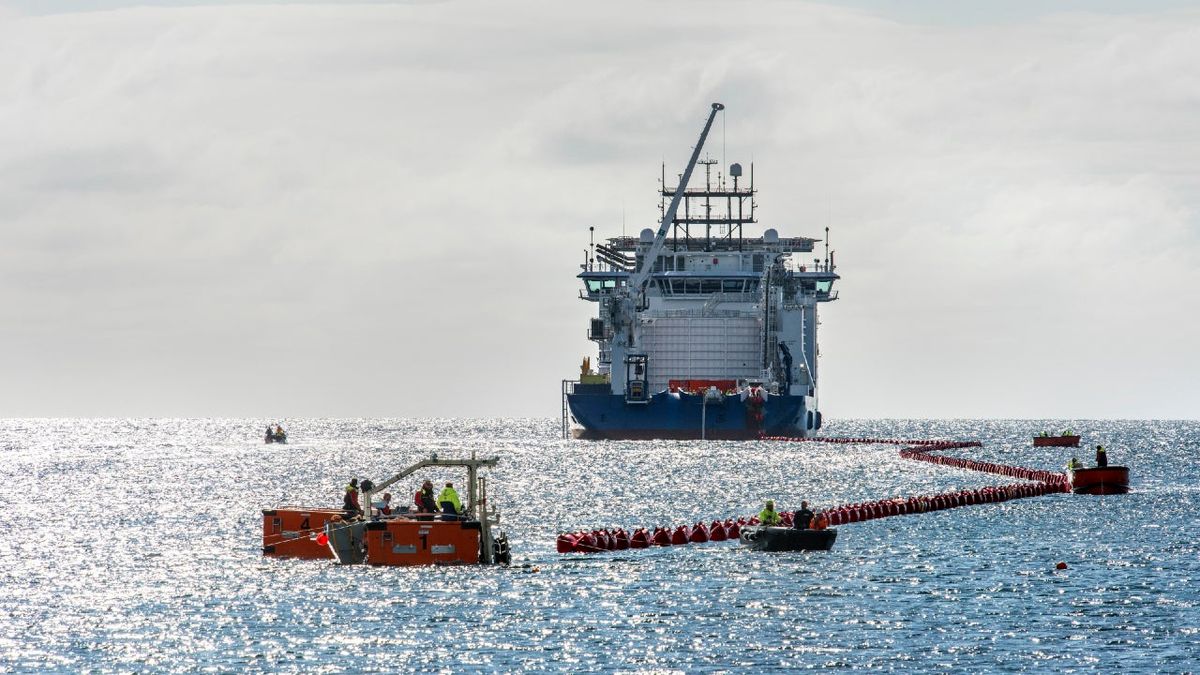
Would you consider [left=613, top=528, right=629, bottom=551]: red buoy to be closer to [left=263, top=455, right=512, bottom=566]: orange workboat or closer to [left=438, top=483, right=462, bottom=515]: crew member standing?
[left=263, top=455, right=512, bottom=566]: orange workboat

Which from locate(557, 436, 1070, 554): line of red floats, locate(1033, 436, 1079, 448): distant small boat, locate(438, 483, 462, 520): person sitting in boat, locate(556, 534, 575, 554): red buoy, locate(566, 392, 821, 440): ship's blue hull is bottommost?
locate(556, 534, 575, 554): red buoy

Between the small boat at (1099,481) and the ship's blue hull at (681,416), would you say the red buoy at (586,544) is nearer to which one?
the small boat at (1099,481)

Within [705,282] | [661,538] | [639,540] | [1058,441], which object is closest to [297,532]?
[639,540]

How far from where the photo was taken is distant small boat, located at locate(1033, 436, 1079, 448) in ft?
577

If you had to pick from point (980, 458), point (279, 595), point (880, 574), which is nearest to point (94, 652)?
point (279, 595)

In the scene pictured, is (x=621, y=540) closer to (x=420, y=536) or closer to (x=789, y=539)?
(x=789, y=539)

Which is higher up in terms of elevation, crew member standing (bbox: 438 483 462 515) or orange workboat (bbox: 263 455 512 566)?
crew member standing (bbox: 438 483 462 515)

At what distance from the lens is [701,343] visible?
158500 millimetres

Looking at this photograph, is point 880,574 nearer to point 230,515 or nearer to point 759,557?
point 759,557

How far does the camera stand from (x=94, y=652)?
124 feet

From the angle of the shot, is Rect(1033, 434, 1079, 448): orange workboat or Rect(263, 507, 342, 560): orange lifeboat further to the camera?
Rect(1033, 434, 1079, 448): orange workboat

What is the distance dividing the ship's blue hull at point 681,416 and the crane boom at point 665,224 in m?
10.3

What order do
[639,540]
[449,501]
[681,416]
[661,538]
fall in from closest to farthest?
[449,501] < [639,540] < [661,538] < [681,416]

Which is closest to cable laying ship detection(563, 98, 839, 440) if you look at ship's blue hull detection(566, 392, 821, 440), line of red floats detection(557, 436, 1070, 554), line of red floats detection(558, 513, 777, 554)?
ship's blue hull detection(566, 392, 821, 440)
